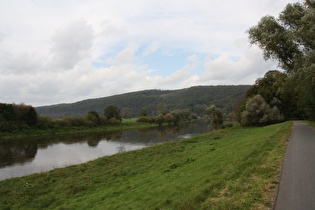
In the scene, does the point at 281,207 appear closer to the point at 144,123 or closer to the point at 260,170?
the point at 260,170

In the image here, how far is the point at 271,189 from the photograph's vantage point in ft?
21.2

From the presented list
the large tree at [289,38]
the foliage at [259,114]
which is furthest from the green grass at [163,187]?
the foliage at [259,114]

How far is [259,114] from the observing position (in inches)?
1761

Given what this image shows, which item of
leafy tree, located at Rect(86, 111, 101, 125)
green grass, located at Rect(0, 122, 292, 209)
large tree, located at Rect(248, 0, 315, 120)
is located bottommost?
green grass, located at Rect(0, 122, 292, 209)

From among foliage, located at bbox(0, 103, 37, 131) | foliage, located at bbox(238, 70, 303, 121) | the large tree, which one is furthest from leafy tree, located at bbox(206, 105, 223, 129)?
foliage, located at bbox(0, 103, 37, 131)

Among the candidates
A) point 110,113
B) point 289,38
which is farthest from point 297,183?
point 110,113

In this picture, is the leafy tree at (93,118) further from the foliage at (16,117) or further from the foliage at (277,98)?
the foliage at (277,98)

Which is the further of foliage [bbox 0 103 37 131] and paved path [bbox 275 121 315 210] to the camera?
foliage [bbox 0 103 37 131]

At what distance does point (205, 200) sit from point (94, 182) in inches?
423

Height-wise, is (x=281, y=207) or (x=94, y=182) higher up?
(x=281, y=207)

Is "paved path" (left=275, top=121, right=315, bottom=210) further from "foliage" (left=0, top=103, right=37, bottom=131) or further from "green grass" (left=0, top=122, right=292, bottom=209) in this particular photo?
"foliage" (left=0, top=103, right=37, bottom=131)

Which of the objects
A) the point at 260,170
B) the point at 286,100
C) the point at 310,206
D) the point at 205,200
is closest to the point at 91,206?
the point at 205,200

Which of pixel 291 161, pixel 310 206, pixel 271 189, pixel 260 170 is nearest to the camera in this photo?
pixel 310 206

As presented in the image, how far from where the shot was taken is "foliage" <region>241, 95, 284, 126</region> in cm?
4388
